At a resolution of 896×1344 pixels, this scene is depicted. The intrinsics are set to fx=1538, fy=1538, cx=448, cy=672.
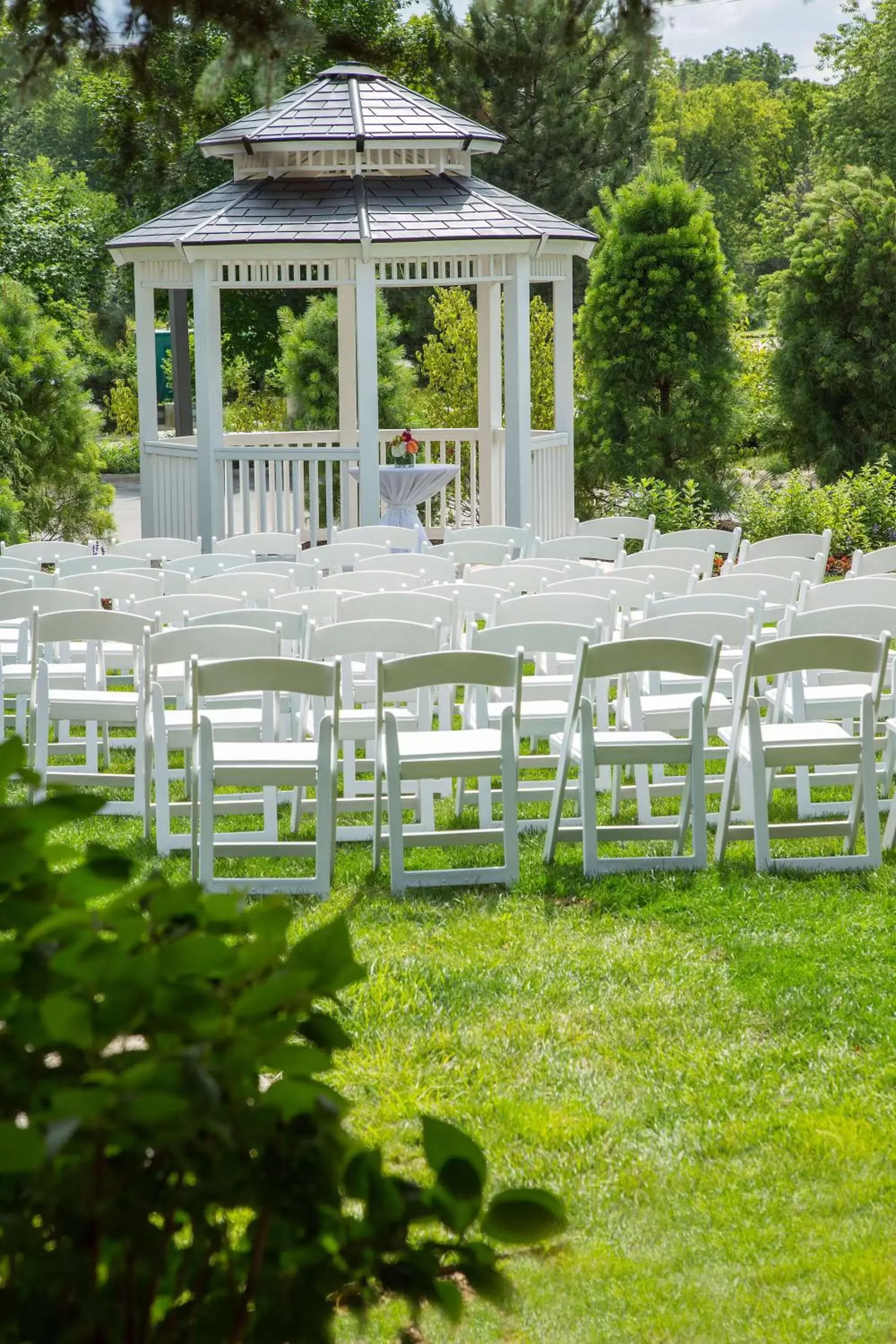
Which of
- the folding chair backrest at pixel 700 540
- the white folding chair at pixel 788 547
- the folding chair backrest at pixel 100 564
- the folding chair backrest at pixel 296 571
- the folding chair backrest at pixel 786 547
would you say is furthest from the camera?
the folding chair backrest at pixel 700 540

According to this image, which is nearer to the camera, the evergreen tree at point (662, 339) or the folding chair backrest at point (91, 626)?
the folding chair backrest at point (91, 626)

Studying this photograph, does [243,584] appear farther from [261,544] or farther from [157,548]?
[261,544]

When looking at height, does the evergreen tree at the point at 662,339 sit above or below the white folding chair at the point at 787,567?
above

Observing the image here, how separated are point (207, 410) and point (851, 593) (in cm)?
922

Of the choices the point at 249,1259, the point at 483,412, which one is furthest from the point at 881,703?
Result: the point at 483,412

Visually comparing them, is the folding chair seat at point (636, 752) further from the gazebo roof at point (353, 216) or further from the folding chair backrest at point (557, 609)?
the gazebo roof at point (353, 216)

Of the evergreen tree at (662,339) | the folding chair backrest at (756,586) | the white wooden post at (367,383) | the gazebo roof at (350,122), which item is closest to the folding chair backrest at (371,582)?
the folding chair backrest at (756,586)

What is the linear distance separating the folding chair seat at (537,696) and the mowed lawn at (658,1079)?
2.30 feet

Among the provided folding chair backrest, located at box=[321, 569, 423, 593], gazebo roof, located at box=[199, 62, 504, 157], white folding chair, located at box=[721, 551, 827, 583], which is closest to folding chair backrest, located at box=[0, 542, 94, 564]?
folding chair backrest, located at box=[321, 569, 423, 593]

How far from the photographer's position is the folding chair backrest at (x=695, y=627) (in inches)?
298

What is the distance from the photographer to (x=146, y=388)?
17.8 m

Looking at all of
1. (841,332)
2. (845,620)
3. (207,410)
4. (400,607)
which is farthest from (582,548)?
(841,332)

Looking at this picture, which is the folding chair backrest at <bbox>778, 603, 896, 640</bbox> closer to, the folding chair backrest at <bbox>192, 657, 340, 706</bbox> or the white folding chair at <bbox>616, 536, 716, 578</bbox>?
the folding chair backrest at <bbox>192, 657, 340, 706</bbox>

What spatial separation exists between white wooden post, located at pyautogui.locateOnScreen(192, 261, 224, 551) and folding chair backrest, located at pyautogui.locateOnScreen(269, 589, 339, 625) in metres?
7.56
